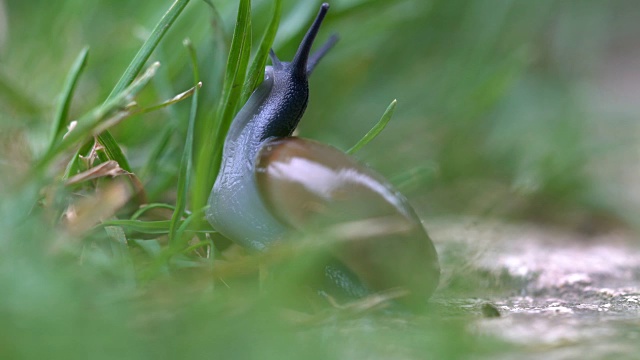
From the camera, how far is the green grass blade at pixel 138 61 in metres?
1.15

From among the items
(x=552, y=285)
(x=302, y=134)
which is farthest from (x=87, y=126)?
(x=302, y=134)

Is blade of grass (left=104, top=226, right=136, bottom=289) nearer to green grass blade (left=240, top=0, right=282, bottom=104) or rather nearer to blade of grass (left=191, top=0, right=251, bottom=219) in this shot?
blade of grass (left=191, top=0, right=251, bottom=219)

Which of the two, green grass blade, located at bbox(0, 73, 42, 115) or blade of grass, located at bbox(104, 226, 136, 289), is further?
green grass blade, located at bbox(0, 73, 42, 115)

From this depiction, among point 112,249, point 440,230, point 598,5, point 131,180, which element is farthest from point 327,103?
point 598,5

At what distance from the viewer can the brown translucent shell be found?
101 cm

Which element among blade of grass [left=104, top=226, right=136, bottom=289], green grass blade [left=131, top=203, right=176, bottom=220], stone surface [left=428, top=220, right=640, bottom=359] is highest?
stone surface [left=428, top=220, right=640, bottom=359]

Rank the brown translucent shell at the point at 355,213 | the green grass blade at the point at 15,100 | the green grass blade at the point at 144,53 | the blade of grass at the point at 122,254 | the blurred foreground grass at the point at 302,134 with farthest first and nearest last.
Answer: the green grass blade at the point at 15,100 → the green grass blade at the point at 144,53 → the brown translucent shell at the point at 355,213 → the blade of grass at the point at 122,254 → the blurred foreground grass at the point at 302,134

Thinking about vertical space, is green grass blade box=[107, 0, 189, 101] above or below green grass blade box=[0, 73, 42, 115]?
above

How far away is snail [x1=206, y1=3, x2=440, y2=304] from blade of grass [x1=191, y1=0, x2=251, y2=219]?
21 mm

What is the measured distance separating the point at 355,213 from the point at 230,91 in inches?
11.5

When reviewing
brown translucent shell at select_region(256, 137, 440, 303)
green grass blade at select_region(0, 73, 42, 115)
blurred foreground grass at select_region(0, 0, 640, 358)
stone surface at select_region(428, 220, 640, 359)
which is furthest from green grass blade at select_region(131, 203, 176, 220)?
green grass blade at select_region(0, 73, 42, 115)

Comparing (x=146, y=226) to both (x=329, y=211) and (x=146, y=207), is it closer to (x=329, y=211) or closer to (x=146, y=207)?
(x=146, y=207)

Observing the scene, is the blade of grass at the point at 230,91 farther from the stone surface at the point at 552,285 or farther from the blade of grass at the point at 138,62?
the stone surface at the point at 552,285

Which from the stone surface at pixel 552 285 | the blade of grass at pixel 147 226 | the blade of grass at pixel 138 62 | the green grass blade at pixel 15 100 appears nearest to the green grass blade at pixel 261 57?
the blade of grass at pixel 138 62
